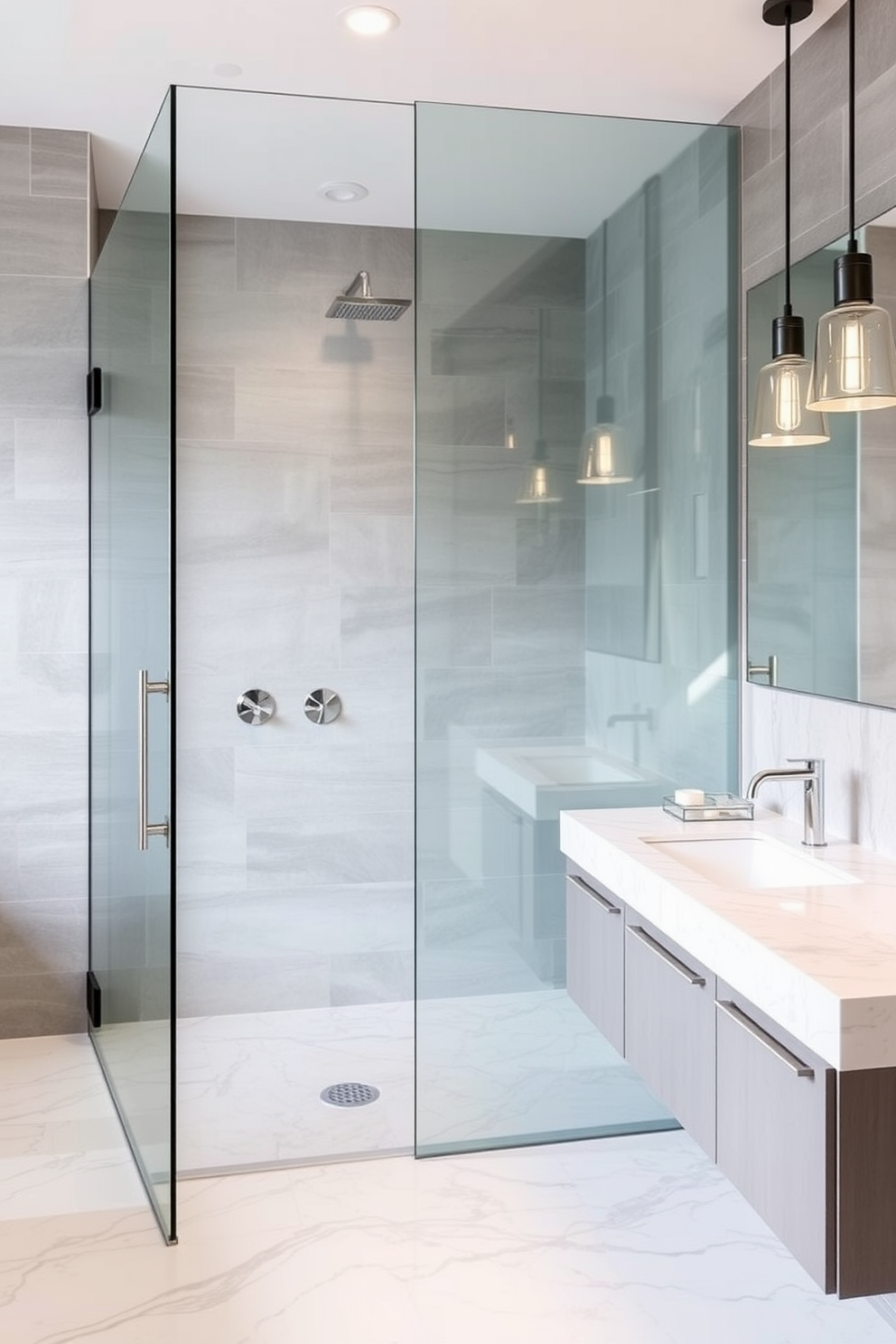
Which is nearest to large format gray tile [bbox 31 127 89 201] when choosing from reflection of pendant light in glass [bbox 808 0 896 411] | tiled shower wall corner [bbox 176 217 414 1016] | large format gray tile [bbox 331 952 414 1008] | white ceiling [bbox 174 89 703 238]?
white ceiling [bbox 174 89 703 238]

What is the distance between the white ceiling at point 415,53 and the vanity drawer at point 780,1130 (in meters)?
1.96

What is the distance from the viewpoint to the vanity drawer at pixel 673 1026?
2.02 metres

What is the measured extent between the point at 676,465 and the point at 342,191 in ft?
4.56

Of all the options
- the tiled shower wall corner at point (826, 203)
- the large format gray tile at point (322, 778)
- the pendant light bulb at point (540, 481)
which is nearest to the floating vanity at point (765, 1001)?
the tiled shower wall corner at point (826, 203)

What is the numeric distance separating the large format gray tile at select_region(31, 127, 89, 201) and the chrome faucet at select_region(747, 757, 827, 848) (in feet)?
8.04

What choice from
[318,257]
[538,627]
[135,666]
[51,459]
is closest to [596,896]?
[538,627]

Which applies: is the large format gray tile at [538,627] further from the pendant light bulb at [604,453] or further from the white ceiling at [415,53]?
the white ceiling at [415,53]

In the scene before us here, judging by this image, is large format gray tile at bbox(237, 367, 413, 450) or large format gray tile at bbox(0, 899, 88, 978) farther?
large format gray tile at bbox(237, 367, 413, 450)

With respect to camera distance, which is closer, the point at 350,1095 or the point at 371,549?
the point at 350,1095

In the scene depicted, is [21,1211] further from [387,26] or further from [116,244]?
[387,26]

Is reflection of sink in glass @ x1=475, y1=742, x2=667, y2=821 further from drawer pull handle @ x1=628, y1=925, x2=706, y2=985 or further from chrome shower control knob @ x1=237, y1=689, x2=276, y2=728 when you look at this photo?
chrome shower control knob @ x1=237, y1=689, x2=276, y2=728

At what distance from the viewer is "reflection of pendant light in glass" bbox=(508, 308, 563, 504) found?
2.79 m

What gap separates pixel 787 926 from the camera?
6.03ft

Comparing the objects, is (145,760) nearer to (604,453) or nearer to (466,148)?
(604,453)
